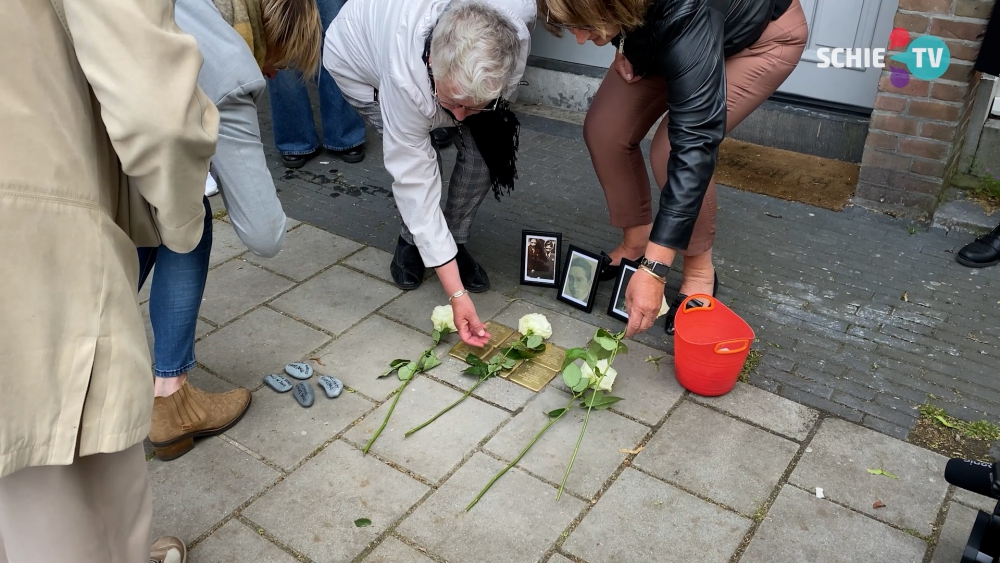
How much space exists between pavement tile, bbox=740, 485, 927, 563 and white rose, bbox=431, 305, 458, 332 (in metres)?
1.27

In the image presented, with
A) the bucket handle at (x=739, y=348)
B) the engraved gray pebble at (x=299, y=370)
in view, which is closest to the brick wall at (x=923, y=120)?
the bucket handle at (x=739, y=348)

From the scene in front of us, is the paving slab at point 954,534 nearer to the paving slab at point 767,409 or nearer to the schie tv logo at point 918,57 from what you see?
the paving slab at point 767,409

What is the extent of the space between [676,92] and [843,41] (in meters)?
2.58

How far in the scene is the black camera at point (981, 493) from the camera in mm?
1816

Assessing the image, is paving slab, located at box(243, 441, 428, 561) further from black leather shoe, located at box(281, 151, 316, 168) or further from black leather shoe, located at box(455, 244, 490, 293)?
black leather shoe, located at box(281, 151, 316, 168)

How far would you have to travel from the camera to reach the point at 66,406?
4.62ft

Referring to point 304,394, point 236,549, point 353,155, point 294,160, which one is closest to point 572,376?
point 304,394

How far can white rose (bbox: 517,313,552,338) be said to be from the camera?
291 cm

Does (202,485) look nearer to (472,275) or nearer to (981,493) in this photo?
(472,275)

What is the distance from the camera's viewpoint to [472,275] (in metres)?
3.41

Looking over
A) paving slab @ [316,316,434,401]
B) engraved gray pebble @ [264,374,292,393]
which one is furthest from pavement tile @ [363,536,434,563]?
engraved gray pebble @ [264,374,292,393]

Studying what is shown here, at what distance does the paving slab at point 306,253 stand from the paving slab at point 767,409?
5.70ft

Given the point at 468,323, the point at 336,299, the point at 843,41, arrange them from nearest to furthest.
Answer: the point at 468,323, the point at 336,299, the point at 843,41

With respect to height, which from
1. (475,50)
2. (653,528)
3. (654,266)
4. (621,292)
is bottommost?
(653,528)
